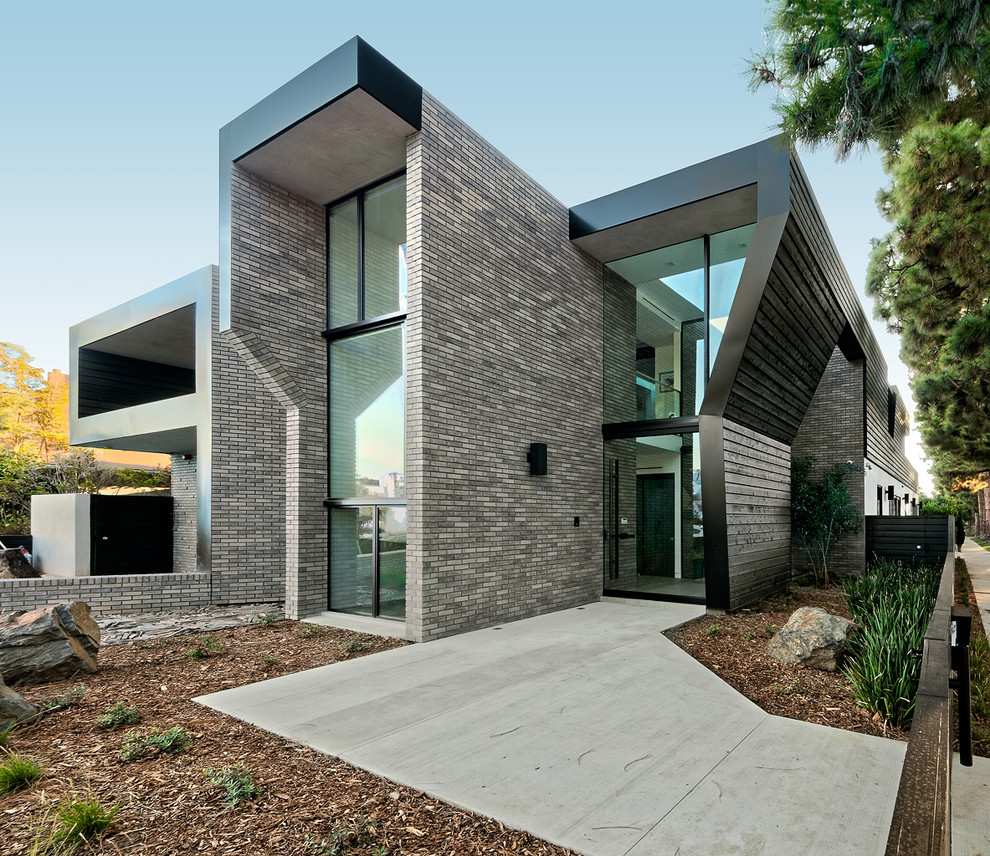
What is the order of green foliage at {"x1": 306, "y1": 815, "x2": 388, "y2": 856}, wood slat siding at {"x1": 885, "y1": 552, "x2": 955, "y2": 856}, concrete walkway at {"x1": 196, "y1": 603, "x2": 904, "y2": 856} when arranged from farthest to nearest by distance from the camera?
1. concrete walkway at {"x1": 196, "y1": 603, "x2": 904, "y2": 856}
2. green foliage at {"x1": 306, "y1": 815, "x2": 388, "y2": 856}
3. wood slat siding at {"x1": 885, "y1": 552, "x2": 955, "y2": 856}

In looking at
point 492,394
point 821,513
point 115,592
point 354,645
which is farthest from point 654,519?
point 115,592

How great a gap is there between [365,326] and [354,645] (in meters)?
4.02

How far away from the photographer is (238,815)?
2861 millimetres

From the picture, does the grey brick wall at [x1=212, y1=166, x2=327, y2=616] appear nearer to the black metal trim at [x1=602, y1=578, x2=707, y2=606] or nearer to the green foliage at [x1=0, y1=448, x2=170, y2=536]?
the black metal trim at [x1=602, y1=578, x2=707, y2=606]

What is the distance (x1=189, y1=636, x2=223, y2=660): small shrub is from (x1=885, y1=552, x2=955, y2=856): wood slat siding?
19.9 feet

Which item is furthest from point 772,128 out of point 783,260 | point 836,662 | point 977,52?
point 836,662

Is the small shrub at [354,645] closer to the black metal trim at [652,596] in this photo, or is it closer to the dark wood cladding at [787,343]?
the black metal trim at [652,596]

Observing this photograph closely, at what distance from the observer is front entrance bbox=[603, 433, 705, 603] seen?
9.09 m

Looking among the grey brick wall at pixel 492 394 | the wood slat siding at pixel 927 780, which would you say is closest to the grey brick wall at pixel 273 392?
the grey brick wall at pixel 492 394

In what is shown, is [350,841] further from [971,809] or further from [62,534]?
[62,534]

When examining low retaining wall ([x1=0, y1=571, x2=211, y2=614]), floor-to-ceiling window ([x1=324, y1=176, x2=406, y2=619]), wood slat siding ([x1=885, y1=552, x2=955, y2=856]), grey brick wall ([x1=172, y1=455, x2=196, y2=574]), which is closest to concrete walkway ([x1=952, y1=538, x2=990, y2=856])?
wood slat siding ([x1=885, y1=552, x2=955, y2=856])

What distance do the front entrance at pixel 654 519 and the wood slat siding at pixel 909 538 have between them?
6.25 metres

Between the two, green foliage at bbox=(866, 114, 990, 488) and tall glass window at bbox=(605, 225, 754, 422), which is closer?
green foliage at bbox=(866, 114, 990, 488)

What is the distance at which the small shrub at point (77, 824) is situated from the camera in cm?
262
